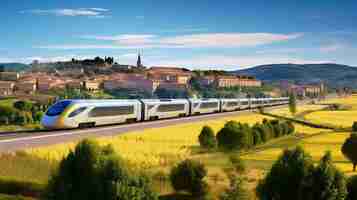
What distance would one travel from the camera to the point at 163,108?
5566cm

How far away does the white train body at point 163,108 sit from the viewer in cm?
5128

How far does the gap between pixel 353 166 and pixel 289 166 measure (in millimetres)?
14861

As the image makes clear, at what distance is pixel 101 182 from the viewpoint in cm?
1680

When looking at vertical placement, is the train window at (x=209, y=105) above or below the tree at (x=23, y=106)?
above

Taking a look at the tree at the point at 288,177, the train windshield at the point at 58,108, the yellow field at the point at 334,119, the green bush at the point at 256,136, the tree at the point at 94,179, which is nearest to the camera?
the tree at the point at 94,179

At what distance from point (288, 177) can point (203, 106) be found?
54077 millimetres

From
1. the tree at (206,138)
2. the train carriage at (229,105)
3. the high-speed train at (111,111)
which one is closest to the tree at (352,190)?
the tree at (206,138)

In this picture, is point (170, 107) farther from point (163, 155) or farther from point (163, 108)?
point (163, 155)

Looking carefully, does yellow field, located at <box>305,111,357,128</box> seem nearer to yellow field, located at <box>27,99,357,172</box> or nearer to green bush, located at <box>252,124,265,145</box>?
yellow field, located at <box>27,99,357,172</box>

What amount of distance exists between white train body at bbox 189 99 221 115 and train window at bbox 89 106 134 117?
20514mm

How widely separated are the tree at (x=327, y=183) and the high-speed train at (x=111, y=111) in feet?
78.7

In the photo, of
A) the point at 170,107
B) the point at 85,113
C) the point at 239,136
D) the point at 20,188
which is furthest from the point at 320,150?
the point at 20,188

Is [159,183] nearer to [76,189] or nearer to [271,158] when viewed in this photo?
[76,189]

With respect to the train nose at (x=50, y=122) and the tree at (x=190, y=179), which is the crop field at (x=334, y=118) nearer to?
the train nose at (x=50, y=122)
